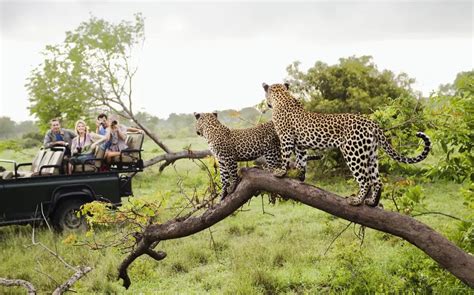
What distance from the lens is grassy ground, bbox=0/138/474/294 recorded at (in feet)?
24.1

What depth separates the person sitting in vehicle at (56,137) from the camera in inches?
410

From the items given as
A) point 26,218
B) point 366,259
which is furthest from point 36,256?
point 366,259

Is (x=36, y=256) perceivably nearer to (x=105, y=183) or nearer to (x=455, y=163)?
(x=105, y=183)

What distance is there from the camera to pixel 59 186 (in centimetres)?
1022

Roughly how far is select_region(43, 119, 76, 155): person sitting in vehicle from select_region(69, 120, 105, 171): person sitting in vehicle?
9.4 inches

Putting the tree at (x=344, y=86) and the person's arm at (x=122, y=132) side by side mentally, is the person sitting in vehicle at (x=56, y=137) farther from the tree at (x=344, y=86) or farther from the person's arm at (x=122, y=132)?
the tree at (x=344, y=86)

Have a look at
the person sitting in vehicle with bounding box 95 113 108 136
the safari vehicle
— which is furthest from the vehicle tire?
the person sitting in vehicle with bounding box 95 113 108 136

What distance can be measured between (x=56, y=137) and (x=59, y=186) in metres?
1.13

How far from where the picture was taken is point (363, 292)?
24.1 feet

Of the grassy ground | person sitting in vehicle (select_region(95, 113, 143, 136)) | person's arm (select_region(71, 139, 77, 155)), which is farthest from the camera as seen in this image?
person sitting in vehicle (select_region(95, 113, 143, 136))

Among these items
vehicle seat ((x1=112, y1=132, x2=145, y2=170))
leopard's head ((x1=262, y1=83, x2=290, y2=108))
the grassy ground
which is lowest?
the grassy ground

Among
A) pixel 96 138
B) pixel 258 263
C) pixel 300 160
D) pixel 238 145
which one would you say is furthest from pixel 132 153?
pixel 300 160

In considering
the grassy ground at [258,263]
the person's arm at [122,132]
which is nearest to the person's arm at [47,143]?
the person's arm at [122,132]

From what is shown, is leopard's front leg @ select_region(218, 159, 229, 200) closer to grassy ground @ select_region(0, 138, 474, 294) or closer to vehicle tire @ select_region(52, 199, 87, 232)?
grassy ground @ select_region(0, 138, 474, 294)
